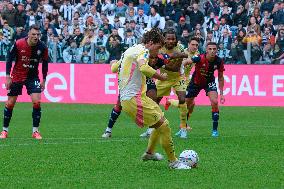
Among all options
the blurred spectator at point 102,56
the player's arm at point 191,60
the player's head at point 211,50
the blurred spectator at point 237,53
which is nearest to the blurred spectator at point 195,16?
the blurred spectator at point 237,53

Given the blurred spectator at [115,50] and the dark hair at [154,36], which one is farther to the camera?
the blurred spectator at [115,50]

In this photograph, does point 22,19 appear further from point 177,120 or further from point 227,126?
point 227,126

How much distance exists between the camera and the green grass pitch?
1179cm

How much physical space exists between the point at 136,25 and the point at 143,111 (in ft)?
65.7

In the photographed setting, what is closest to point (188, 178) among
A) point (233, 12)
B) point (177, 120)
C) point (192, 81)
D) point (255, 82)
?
point (192, 81)

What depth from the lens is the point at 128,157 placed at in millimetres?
14789

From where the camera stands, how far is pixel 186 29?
1293 inches

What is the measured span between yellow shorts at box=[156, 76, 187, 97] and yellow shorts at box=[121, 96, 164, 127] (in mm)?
6046

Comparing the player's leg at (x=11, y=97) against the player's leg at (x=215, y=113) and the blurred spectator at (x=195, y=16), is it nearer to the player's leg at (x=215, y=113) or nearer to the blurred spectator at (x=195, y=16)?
the player's leg at (x=215, y=113)

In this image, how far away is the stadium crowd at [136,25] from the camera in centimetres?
3138

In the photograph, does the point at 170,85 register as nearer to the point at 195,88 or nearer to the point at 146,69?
the point at 195,88

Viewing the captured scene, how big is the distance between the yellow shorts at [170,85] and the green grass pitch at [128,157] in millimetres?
1119

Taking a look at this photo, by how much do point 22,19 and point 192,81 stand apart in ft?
52.2

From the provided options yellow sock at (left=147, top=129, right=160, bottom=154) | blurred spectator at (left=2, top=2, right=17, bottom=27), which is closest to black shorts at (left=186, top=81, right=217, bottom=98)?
yellow sock at (left=147, top=129, right=160, bottom=154)
